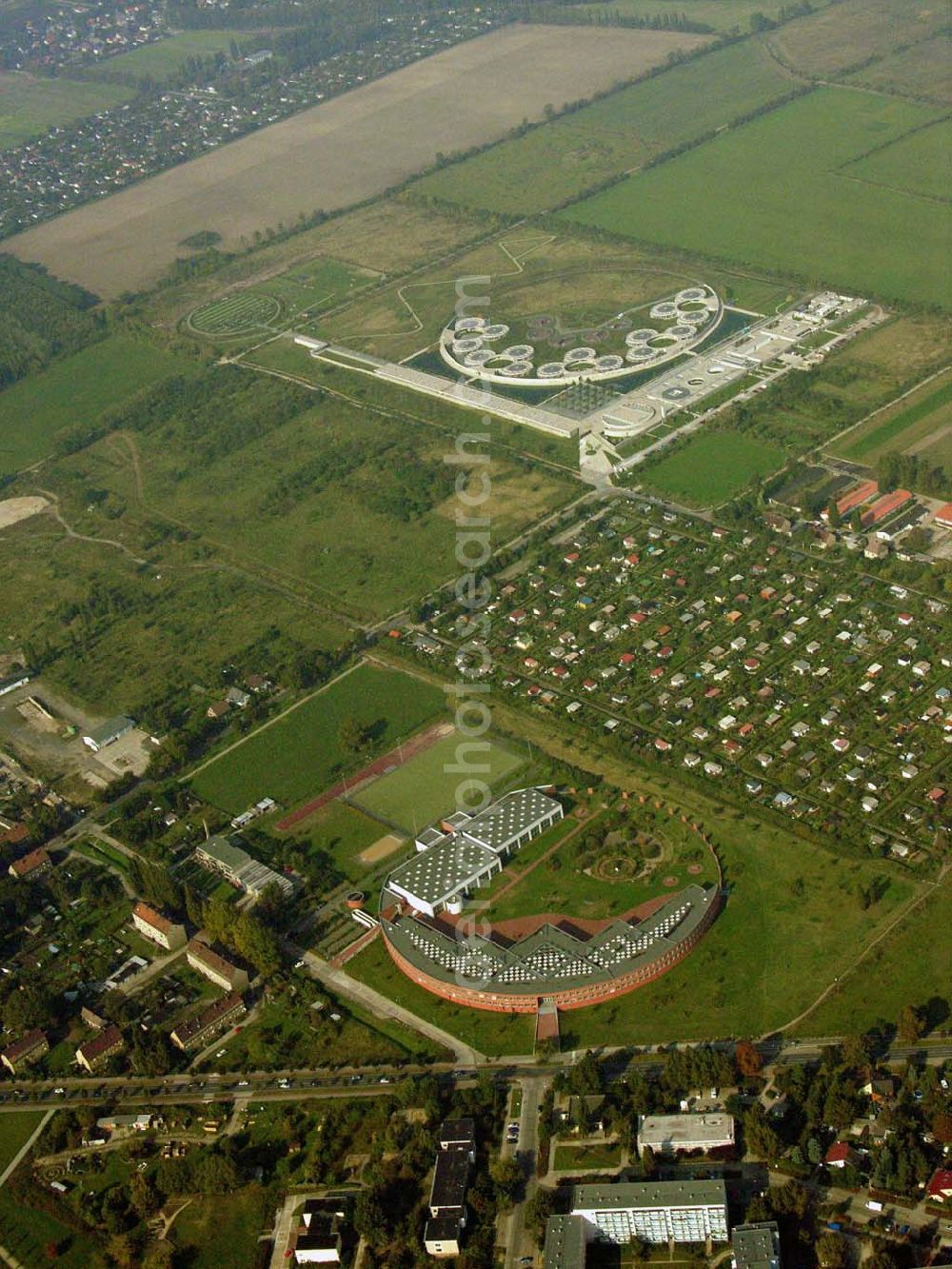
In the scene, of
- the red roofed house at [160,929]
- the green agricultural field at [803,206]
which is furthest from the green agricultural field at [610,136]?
the red roofed house at [160,929]

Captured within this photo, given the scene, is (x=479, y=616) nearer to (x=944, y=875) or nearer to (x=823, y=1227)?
(x=944, y=875)

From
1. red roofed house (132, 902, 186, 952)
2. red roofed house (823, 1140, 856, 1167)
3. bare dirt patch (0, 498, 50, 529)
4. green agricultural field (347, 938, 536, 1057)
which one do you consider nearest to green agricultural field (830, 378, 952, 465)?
green agricultural field (347, 938, 536, 1057)

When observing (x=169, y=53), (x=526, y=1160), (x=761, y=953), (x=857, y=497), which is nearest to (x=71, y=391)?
(x=857, y=497)

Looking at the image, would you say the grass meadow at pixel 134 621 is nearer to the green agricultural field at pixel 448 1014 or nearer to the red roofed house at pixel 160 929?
the red roofed house at pixel 160 929

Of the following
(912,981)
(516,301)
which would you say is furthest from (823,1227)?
(516,301)

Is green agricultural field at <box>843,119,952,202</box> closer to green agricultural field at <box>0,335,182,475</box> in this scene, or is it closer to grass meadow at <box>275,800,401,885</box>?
green agricultural field at <box>0,335,182,475</box>

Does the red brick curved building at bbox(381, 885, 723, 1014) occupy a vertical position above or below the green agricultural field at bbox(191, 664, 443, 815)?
above
